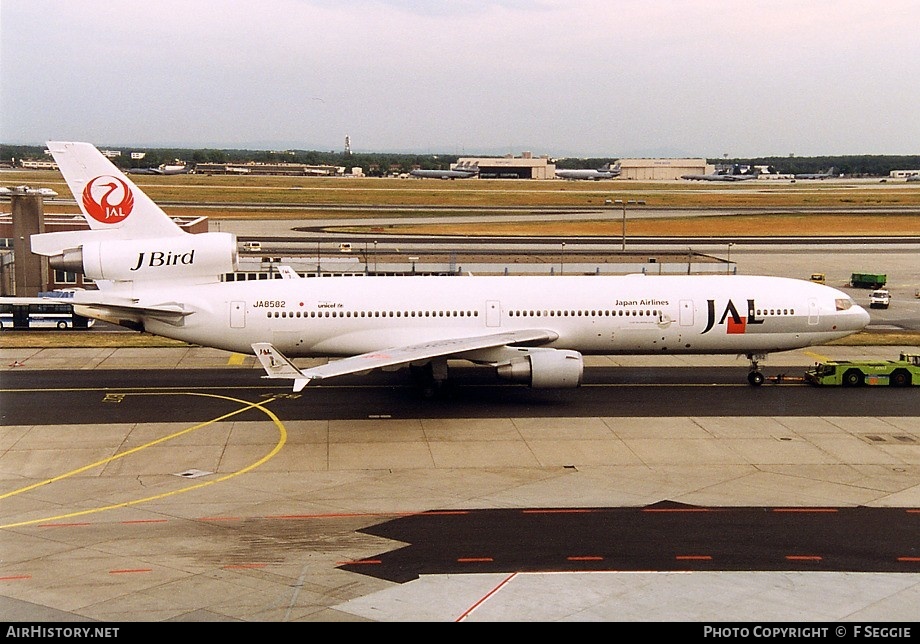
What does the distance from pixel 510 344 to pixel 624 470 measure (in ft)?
35.9

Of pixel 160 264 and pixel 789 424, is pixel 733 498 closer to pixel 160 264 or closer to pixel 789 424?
pixel 789 424

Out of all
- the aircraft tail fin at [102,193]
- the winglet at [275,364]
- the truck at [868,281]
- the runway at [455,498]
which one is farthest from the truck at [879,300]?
the aircraft tail fin at [102,193]

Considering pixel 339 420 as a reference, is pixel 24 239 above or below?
above

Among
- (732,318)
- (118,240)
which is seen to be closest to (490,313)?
(732,318)

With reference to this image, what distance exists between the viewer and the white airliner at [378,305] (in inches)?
1585

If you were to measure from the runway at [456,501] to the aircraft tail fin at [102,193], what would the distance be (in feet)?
24.5

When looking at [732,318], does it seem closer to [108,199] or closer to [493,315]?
[493,315]

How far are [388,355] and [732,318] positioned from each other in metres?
15.9

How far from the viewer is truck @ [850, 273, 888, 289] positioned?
77.6 metres

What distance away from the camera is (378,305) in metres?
41.6

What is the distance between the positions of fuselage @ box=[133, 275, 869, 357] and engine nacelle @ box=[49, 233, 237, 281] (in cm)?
76

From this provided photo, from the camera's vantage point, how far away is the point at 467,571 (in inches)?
847

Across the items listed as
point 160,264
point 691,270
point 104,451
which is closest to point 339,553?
point 104,451

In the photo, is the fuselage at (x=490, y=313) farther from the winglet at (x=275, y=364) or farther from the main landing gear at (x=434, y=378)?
the winglet at (x=275, y=364)
